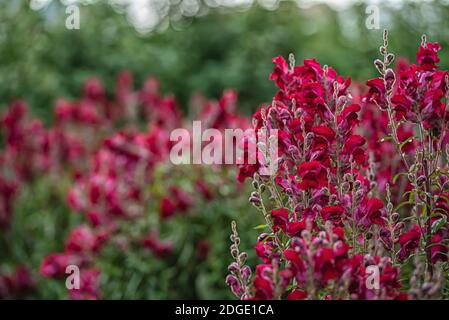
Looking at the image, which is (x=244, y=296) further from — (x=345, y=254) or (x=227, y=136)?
(x=227, y=136)

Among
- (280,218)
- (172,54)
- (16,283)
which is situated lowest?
(16,283)

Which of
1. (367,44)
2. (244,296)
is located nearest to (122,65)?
(367,44)

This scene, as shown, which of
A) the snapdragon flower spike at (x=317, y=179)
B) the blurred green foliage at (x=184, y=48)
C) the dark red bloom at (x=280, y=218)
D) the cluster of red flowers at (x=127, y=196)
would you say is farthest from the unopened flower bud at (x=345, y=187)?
the blurred green foliage at (x=184, y=48)

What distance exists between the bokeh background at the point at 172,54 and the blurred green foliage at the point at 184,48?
0.05 feet

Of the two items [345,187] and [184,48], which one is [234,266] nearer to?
[345,187]

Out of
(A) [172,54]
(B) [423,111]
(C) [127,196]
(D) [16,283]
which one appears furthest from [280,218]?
(A) [172,54]

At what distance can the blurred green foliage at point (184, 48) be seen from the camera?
6258mm

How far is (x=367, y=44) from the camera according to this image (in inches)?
276

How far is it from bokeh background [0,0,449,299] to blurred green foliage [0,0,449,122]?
0.01 meters

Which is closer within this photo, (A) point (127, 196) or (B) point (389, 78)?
(B) point (389, 78)

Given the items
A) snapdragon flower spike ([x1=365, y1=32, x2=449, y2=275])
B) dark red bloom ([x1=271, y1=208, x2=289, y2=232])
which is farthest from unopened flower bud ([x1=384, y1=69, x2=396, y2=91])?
dark red bloom ([x1=271, y1=208, x2=289, y2=232])

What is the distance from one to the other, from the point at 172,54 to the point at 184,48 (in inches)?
13.6

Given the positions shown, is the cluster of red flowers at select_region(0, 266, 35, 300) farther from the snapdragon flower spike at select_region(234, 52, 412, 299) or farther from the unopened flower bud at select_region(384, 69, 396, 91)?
the unopened flower bud at select_region(384, 69, 396, 91)

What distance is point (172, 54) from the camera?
7773mm
